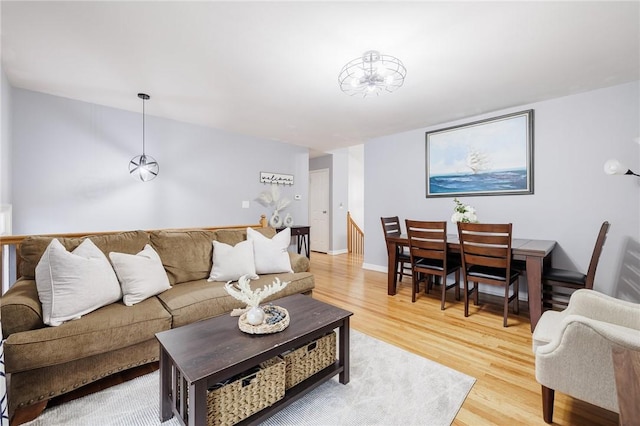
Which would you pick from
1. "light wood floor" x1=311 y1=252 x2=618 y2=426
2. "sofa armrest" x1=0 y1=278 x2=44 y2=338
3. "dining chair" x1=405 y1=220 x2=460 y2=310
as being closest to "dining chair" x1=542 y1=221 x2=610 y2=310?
"light wood floor" x1=311 y1=252 x2=618 y2=426

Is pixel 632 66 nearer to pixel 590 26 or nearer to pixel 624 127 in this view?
pixel 624 127

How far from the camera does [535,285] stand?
7.81 feet

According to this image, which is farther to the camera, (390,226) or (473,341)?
(390,226)

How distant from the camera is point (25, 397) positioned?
1.40 metres

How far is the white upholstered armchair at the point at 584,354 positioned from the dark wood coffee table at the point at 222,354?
3.25ft

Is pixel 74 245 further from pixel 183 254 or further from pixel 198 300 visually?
pixel 198 300

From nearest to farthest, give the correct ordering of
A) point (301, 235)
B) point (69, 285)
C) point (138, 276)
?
point (69, 285), point (138, 276), point (301, 235)

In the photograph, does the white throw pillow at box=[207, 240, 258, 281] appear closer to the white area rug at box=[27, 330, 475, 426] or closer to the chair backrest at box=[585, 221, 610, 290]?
the white area rug at box=[27, 330, 475, 426]

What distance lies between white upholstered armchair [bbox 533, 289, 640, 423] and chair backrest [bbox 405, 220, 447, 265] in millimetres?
1532

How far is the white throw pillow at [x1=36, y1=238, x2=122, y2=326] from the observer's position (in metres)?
1.58

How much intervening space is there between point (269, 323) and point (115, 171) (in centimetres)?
323

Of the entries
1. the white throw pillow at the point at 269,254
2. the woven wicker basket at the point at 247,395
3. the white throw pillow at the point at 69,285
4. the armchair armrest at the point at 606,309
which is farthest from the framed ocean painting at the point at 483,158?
the white throw pillow at the point at 69,285

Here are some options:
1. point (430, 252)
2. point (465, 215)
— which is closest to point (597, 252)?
point (465, 215)

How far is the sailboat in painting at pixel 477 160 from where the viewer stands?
3490 millimetres
